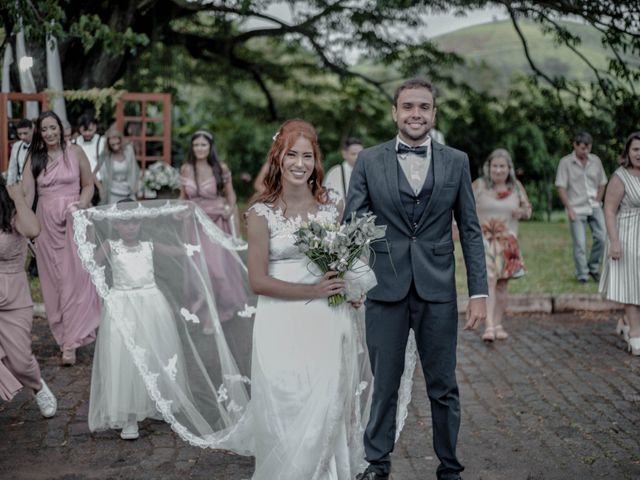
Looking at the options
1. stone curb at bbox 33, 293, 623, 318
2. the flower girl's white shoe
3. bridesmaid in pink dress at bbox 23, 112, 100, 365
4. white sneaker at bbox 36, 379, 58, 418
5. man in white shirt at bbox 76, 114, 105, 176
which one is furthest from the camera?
man in white shirt at bbox 76, 114, 105, 176

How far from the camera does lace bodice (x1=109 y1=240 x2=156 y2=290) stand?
258 inches

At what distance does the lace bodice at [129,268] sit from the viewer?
6.55 m

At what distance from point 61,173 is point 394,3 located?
550 centimetres

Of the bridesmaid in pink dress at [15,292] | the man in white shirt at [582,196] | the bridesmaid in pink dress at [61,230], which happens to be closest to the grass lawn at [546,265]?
the man in white shirt at [582,196]

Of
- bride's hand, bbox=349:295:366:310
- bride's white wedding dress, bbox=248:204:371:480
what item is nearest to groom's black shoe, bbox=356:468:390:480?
bride's white wedding dress, bbox=248:204:371:480

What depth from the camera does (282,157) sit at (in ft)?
15.8

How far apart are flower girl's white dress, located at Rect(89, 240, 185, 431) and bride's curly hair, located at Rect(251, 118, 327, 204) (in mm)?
1899

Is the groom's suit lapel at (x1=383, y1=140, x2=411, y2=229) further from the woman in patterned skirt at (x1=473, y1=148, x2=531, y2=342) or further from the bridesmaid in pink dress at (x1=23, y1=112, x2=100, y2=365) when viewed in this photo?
the woman in patterned skirt at (x1=473, y1=148, x2=531, y2=342)

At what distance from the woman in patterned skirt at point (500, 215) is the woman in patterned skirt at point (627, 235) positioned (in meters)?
0.89

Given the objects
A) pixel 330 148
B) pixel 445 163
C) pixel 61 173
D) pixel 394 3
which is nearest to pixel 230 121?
pixel 330 148

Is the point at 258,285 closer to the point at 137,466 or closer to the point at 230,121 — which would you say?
the point at 137,466

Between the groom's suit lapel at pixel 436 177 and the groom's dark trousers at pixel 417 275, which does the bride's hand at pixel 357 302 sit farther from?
the groom's suit lapel at pixel 436 177

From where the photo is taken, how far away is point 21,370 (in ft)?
21.0

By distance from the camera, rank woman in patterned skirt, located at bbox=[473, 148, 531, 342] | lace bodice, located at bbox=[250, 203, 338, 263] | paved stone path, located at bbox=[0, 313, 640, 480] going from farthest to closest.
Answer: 1. woman in patterned skirt, located at bbox=[473, 148, 531, 342]
2. paved stone path, located at bbox=[0, 313, 640, 480]
3. lace bodice, located at bbox=[250, 203, 338, 263]
